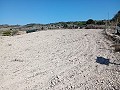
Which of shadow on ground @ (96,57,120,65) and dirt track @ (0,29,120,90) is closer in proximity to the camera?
dirt track @ (0,29,120,90)

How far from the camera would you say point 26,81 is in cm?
1132

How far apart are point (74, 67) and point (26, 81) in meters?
2.77

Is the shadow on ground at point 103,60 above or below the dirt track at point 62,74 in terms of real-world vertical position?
above

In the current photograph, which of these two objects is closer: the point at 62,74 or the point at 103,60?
the point at 62,74

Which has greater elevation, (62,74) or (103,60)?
(103,60)

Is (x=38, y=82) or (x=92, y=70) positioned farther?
(x=92, y=70)

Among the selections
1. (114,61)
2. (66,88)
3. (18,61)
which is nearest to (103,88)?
(66,88)

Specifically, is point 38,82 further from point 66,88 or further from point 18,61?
point 18,61

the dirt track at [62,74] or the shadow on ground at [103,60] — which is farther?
the shadow on ground at [103,60]

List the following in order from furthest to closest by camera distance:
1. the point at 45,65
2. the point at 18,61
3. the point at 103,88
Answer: the point at 18,61 < the point at 45,65 < the point at 103,88

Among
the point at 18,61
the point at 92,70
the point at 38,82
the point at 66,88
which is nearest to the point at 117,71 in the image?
the point at 92,70

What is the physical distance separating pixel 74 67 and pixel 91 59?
6.36 ft

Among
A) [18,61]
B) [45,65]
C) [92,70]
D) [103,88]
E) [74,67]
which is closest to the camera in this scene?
[103,88]

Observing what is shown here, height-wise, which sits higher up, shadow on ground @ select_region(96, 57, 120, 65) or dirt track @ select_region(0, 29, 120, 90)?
shadow on ground @ select_region(96, 57, 120, 65)
